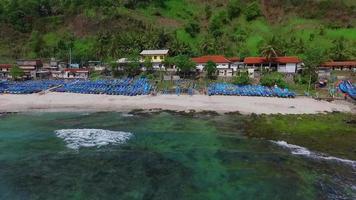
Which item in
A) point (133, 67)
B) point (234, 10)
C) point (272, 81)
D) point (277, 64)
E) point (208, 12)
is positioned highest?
point (234, 10)

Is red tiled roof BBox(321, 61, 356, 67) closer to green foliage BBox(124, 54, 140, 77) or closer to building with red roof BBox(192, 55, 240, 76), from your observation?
building with red roof BBox(192, 55, 240, 76)

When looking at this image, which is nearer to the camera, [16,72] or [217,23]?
[16,72]

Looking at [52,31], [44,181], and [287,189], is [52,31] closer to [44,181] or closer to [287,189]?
[44,181]

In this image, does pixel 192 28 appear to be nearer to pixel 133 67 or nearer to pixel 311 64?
pixel 133 67

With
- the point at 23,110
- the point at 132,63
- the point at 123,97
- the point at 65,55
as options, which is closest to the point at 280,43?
the point at 132,63

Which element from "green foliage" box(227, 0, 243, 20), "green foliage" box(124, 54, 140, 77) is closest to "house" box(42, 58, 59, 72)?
"green foliage" box(124, 54, 140, 77)

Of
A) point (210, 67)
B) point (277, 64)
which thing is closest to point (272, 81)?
point (277, 64)

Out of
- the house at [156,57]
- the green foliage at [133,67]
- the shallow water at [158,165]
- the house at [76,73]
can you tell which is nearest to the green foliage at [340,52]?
the house at [156,57]
